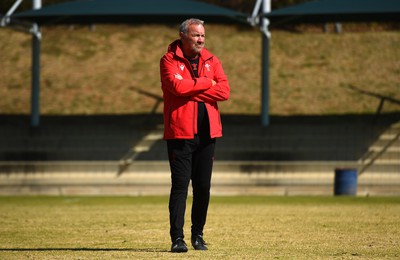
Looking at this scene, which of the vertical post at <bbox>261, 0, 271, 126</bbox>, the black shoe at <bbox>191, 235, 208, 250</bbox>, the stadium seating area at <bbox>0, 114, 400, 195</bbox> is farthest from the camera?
the vertical post at <bbox>261, 0, 271, 126</bbox>

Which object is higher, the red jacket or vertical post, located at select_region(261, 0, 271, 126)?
the red jacket

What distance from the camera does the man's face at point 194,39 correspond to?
9.69 m

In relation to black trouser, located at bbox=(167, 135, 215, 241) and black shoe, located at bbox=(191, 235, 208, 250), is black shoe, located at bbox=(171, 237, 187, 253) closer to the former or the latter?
black trouser, located at bbox=(167, 135, 215, 241)

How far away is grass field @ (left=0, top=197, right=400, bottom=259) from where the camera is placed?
977cm

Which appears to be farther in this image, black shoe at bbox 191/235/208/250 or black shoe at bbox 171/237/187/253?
black shoe at bbox 191/235/208/250

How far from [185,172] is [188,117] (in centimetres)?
49

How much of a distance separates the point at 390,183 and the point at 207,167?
1440cm

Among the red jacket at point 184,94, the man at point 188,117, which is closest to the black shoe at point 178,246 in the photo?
the man at point 188,117

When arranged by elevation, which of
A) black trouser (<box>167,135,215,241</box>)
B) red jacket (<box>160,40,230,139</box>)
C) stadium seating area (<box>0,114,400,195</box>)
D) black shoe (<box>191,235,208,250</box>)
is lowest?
stadium seating area (<box>0,114,400,195</box>)

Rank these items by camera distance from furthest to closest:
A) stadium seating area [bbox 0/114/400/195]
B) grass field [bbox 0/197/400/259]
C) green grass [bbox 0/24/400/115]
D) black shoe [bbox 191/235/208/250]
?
green grass [bbox 0/24/400/115] → stadium seating area [bbox 0/114/400/195] → black shoe [bbox 191/235/208/250] → grass field [bbox 0/197/400/259]

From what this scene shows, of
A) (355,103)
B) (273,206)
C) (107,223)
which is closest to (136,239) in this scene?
(107,223)

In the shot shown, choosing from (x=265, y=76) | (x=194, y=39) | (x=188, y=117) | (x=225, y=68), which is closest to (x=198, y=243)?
(x=188, y=117)

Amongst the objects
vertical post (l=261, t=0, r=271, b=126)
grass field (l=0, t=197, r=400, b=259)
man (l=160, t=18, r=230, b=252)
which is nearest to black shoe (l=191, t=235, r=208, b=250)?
man (l=160, t=18, r=230, b=252)

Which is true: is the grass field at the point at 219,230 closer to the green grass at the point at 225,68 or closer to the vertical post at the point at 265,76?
the vertical post at the point at 265,76
